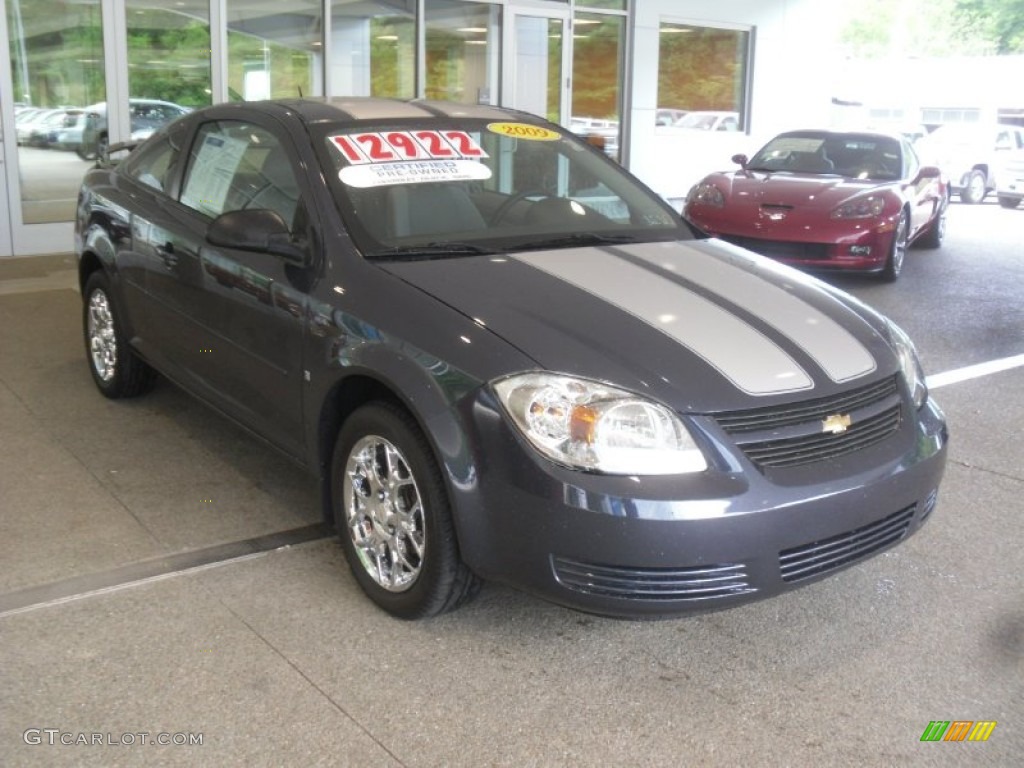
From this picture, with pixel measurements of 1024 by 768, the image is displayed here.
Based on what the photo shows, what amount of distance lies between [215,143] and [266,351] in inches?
45.9

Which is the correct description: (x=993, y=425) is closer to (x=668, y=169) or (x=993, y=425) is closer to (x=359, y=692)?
(x=359, y=692)

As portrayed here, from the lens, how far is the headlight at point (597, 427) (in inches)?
112

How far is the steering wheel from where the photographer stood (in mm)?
3956

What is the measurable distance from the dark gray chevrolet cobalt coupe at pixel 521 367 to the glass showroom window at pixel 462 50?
27.7 ft

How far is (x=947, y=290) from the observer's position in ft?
31.2

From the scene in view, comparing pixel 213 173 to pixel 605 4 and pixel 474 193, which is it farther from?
pixel 605 4

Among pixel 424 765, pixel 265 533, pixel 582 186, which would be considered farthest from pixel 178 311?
pixel 424 765

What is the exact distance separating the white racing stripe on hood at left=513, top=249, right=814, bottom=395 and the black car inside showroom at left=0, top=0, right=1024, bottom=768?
0.02 m

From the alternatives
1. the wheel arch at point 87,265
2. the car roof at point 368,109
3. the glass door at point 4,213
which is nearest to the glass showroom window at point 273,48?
the glass door at point 4,213

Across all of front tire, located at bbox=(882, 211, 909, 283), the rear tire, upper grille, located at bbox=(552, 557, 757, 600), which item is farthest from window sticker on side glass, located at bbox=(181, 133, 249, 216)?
the rear tire

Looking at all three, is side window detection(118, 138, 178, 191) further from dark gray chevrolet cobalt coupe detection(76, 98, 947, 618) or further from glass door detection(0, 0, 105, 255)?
glass door detection(0, 0, 105, 255)

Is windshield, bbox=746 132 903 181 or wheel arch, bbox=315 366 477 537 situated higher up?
windshield, bbox=746 132 903 181

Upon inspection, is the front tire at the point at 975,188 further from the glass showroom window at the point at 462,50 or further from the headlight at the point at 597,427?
the headlight at the point at 597,427

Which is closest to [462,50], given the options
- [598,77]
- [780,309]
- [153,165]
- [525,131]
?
[598,77]
